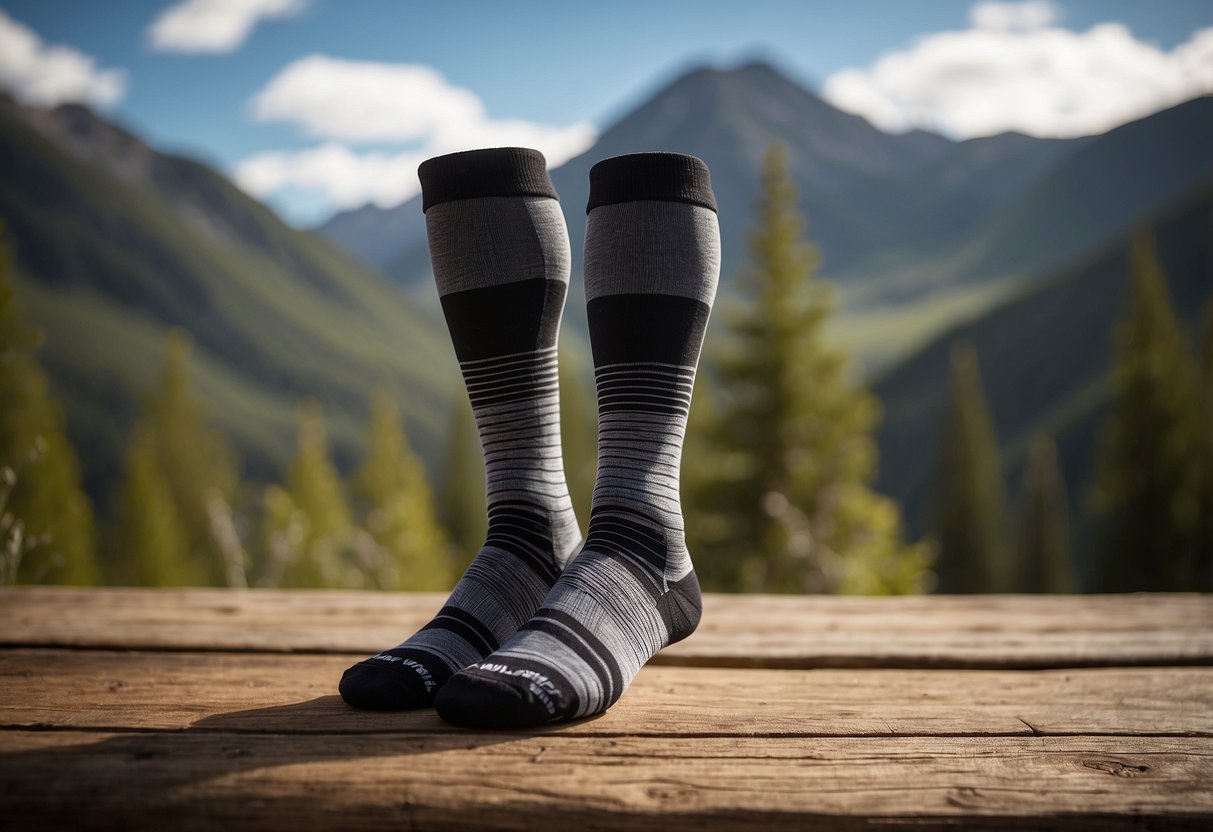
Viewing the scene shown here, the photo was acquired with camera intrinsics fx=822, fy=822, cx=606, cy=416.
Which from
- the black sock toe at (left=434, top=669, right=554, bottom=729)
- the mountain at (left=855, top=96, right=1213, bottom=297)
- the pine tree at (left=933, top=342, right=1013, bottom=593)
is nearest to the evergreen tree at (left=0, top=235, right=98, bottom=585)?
the black sock toe at (left=434, top=669, right=554, bottom=729)

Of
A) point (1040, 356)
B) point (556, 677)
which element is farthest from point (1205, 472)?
point (1040, 356)

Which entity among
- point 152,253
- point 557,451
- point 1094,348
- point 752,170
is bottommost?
point 557,451

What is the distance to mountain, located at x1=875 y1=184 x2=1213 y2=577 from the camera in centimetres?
6500

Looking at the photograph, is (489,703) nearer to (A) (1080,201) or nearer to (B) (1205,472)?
(B) (1205,472)

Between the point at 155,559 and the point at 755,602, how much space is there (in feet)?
93.8

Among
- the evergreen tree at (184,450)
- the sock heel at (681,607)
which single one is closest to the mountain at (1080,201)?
the evergreen tree at (184,450)

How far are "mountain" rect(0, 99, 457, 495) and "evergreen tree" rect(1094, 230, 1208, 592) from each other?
7037cm

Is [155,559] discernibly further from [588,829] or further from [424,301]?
[424,301]

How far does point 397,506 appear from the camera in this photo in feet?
75.7

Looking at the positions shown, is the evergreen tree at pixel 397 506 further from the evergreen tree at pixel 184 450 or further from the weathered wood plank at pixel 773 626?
the weathered wood plank at pixel 773 626

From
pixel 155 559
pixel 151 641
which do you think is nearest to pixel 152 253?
pixel 155 559

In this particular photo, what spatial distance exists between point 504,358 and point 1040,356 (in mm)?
82454

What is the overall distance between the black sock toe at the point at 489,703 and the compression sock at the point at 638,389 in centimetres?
12

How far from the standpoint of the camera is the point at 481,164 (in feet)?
4.00
